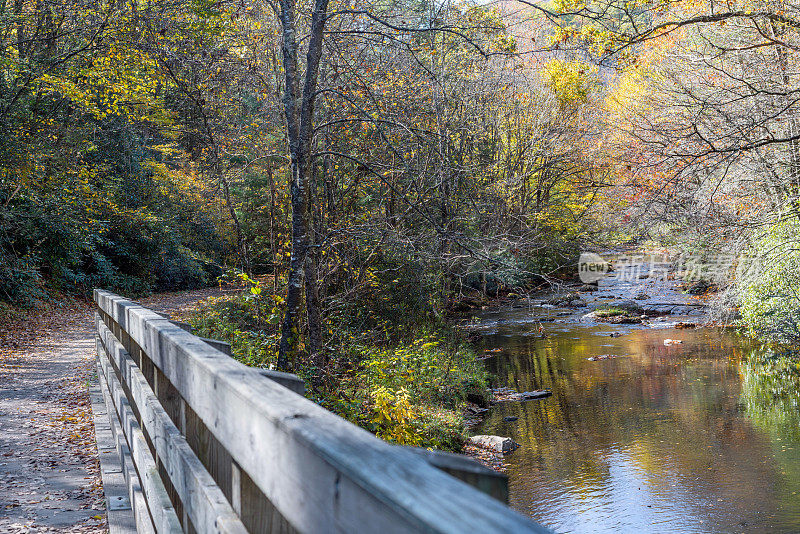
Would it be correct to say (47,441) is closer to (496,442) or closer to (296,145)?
(296,145)

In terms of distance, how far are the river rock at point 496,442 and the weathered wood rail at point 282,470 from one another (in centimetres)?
875

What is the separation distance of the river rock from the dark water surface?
170 mm

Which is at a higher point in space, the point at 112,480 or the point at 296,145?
the point at 296,145

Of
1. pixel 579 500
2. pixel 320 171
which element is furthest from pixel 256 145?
pixel 579 500

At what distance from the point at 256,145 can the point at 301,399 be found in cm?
1472

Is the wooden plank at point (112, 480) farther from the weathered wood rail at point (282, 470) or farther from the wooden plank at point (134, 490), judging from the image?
the weathered wood rail at point (282, 470)

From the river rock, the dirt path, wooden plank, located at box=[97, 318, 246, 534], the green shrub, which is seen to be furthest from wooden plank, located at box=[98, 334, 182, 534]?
the green shrub

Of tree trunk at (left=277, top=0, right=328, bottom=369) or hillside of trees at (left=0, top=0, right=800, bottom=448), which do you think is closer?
tree trunk at (left=277, top=0, right=328, bottom=369)

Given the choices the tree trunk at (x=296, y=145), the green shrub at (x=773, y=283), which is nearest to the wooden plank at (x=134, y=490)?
the tree trunk at (x=296, y=145)

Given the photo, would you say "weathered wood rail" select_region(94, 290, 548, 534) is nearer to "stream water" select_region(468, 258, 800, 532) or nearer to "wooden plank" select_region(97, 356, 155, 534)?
"wooden plank" select_region(97, 356, 155, 534)

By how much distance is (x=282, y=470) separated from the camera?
1.18 meters

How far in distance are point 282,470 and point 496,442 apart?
10444 mm

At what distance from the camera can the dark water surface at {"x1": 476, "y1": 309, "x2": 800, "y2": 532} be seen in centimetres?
884

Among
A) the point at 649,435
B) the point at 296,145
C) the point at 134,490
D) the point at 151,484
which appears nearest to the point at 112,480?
the point at 134,490
